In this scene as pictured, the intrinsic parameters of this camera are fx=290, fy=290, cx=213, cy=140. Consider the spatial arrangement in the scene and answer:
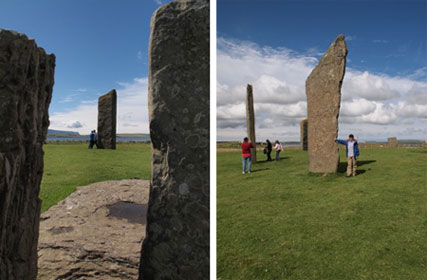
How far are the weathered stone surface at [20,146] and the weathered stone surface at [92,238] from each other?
2.19ft

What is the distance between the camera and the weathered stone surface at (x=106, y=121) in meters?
13.6

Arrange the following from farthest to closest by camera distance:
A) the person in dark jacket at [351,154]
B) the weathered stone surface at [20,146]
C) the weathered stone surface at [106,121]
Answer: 1. the weathered stone surface at [106,121]
2. the person in dark jacket at [351,154]
3. the weathered stone surface at [20,146]

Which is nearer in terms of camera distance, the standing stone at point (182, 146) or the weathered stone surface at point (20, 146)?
the weathered stone surface at point (20, 146)

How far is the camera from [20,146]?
82.0 inches

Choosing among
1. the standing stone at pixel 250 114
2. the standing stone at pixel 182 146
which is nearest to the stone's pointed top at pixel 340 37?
the standing stone at pixel 250 114

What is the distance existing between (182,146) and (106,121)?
40.1ft

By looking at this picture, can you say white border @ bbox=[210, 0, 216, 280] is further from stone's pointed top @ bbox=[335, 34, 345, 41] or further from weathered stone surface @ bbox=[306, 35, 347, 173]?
stone's pointed top @ bbox=[335, 34, 345, 41]

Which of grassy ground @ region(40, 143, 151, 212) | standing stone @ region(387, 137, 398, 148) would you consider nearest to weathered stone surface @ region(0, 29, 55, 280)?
grassy ground @ region(40, 143, 151, 212)

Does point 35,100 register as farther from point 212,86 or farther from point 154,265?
point 154,265

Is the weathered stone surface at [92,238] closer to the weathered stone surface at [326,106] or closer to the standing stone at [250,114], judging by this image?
the weathered stone surface at [326,106]

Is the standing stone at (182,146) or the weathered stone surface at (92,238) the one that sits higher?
the standing stone at (182,146)

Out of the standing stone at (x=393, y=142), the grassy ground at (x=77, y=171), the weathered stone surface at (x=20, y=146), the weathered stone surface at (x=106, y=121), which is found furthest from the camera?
the standing stone at (x=393, y=142)

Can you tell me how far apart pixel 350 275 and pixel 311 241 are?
2.68ft

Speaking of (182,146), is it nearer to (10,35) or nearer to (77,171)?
(10,35)
